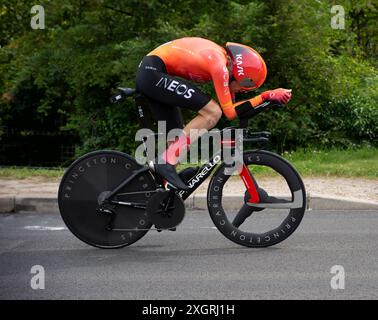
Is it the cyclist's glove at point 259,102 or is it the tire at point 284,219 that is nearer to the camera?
the cyclist's glove at point 259,102

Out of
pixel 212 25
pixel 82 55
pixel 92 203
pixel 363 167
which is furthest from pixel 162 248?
pixel 82 55

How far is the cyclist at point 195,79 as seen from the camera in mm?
6152

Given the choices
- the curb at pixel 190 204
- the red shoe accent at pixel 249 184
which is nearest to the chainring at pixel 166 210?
the red shoe accent at pixel 249 184

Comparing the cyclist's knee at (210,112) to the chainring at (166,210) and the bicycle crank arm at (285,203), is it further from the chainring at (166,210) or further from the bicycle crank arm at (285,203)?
the bicycle crank arm at (285,203)

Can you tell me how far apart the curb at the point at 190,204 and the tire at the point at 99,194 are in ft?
8.95

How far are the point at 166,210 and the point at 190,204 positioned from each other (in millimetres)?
2915

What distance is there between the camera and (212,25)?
14023 mm

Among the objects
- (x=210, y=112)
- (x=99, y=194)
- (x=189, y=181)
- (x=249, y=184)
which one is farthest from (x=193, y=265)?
(x=210, y=112)

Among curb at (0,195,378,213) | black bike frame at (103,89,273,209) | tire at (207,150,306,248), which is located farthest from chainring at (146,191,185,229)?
curb at (0,195,378,213)

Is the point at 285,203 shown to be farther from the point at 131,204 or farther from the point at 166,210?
the point at 131,204

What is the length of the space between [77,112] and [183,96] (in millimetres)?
11376

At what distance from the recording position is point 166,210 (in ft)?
20.8

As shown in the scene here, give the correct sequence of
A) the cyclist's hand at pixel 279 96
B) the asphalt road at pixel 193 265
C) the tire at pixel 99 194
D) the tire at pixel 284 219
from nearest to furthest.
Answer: the asphalt road at pixel 193 265 < the cyclist's hand at pixel 279 96 < the tire at pixel 284 219 < the tire at pixel 99 194
